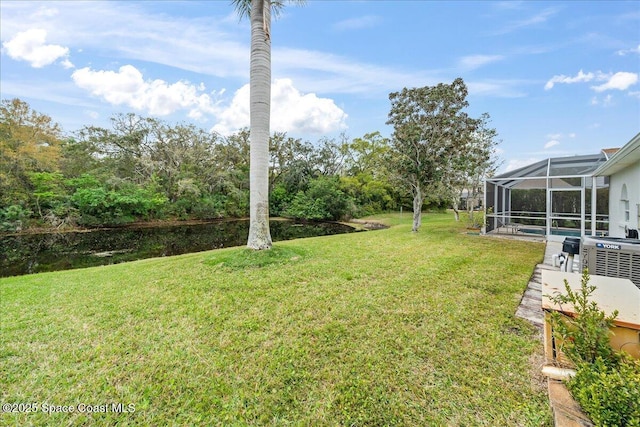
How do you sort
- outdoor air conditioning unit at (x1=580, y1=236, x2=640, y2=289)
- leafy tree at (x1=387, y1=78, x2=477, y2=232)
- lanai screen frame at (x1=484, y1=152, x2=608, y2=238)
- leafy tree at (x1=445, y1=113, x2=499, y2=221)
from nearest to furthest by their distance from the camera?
outdoor air conditioning unit at (x1=580, y1=236, x2=640, y2=289), lanai screen frame at (x1=484, y1=152, x2=608, y2=238), leafy tree at (x1=387, y1=78, x2=477, y2=232), leafy tree at (x1=445, y1=113, x2=499, y2=221)

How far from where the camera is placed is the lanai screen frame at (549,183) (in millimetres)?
8055

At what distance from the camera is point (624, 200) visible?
241 inches

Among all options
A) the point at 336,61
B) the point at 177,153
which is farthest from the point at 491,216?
the point at 177,153

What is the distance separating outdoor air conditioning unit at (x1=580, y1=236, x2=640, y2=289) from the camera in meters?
3.27

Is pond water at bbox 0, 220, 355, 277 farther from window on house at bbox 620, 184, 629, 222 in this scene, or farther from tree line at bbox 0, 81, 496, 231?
window on house at bbox 620, 184, 629, 222

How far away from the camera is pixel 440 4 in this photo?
7.09 m

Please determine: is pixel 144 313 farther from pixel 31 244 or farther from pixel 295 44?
pixel 31 244

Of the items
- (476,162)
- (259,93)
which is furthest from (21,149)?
(476,162)

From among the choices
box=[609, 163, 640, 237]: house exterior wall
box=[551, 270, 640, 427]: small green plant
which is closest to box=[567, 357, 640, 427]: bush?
box=[551, 270, 640, 427]: small green plant

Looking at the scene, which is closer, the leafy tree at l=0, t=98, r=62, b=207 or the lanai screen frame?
the lanai screen frame

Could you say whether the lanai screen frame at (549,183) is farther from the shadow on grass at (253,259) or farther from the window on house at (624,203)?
the shadow on grass at (253,259)

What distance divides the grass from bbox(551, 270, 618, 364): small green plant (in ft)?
1.49

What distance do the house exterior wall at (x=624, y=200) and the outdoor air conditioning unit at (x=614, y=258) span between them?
9.33ft

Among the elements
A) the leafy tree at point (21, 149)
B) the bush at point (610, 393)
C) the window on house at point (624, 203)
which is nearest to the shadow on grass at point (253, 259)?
the bush at point (610, 393)
